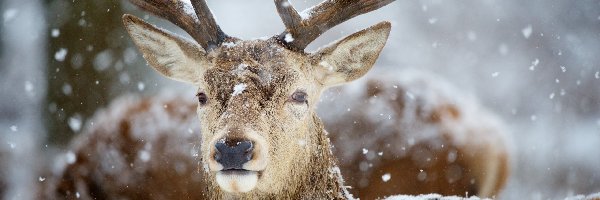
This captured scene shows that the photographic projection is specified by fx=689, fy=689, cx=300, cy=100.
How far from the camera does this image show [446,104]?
7.67 metres

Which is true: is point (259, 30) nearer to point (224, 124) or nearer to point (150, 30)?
point (150, 30)

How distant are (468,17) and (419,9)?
103cm

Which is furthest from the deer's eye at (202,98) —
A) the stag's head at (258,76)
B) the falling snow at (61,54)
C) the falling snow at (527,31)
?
the falling snow at (527,31)

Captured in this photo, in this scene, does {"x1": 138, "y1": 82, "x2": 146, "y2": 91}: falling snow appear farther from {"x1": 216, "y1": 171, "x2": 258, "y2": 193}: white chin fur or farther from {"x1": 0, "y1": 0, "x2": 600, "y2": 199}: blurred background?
{"x1": 216, "y1": 171, "x2": 258, "y2": 193}: white chin fur

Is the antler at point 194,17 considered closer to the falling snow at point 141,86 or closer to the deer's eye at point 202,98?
the deer's eye at point 202,98

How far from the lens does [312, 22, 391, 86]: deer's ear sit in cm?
425

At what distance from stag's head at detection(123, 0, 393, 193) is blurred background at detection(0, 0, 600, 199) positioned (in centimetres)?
378

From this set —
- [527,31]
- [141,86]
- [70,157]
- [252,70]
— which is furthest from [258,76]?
[527,31]

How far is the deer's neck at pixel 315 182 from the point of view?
3873 millimetres

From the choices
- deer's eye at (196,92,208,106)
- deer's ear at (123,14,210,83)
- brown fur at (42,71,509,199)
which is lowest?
brown fur at (42,71,509,199)

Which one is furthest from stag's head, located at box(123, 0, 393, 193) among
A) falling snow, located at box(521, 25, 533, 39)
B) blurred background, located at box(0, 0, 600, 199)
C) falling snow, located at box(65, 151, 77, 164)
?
falling snow, located at box(521, 25, 533, 39)

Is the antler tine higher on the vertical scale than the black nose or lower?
higher

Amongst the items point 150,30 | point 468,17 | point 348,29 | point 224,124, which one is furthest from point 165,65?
point 468,17

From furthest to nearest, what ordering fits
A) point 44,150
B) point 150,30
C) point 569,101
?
point 569,101
point 44,150
point 150,30
